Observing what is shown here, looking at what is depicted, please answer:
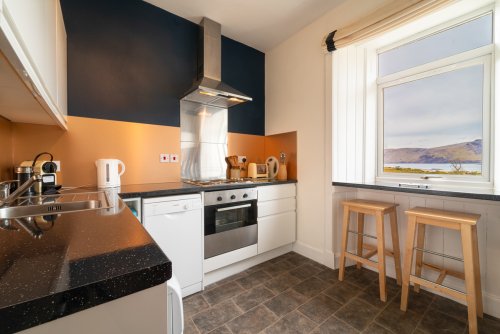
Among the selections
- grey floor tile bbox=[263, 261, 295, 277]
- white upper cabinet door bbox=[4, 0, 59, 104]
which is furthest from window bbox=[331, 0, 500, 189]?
white upper cabinet door bbox=[4, 0, 59, 104]

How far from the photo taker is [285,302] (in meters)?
1.65

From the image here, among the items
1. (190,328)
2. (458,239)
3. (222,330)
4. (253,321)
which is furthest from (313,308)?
(458,239)

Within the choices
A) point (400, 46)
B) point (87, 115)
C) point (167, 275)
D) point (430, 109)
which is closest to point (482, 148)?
point (430, 109)

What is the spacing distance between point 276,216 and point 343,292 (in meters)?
0.94

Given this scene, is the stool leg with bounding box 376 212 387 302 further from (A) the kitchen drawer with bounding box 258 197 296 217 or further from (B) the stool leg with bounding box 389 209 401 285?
(A) the kitchen drawer with bounding box 258 197 296 217

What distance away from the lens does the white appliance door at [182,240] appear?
5.17ft

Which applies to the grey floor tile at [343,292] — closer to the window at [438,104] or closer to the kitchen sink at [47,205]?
the window at [438,104]

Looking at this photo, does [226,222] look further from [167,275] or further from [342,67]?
[342,67]

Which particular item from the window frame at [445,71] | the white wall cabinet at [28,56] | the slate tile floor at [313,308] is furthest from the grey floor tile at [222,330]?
the window frame at [445,71]

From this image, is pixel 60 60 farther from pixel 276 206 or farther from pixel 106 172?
pixel 276 206

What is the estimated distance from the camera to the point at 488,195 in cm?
125

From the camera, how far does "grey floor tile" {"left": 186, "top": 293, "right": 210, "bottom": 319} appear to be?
1.54m

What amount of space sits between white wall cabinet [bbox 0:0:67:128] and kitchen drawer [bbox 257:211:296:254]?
193 cm

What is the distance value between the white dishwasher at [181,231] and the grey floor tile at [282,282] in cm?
64
